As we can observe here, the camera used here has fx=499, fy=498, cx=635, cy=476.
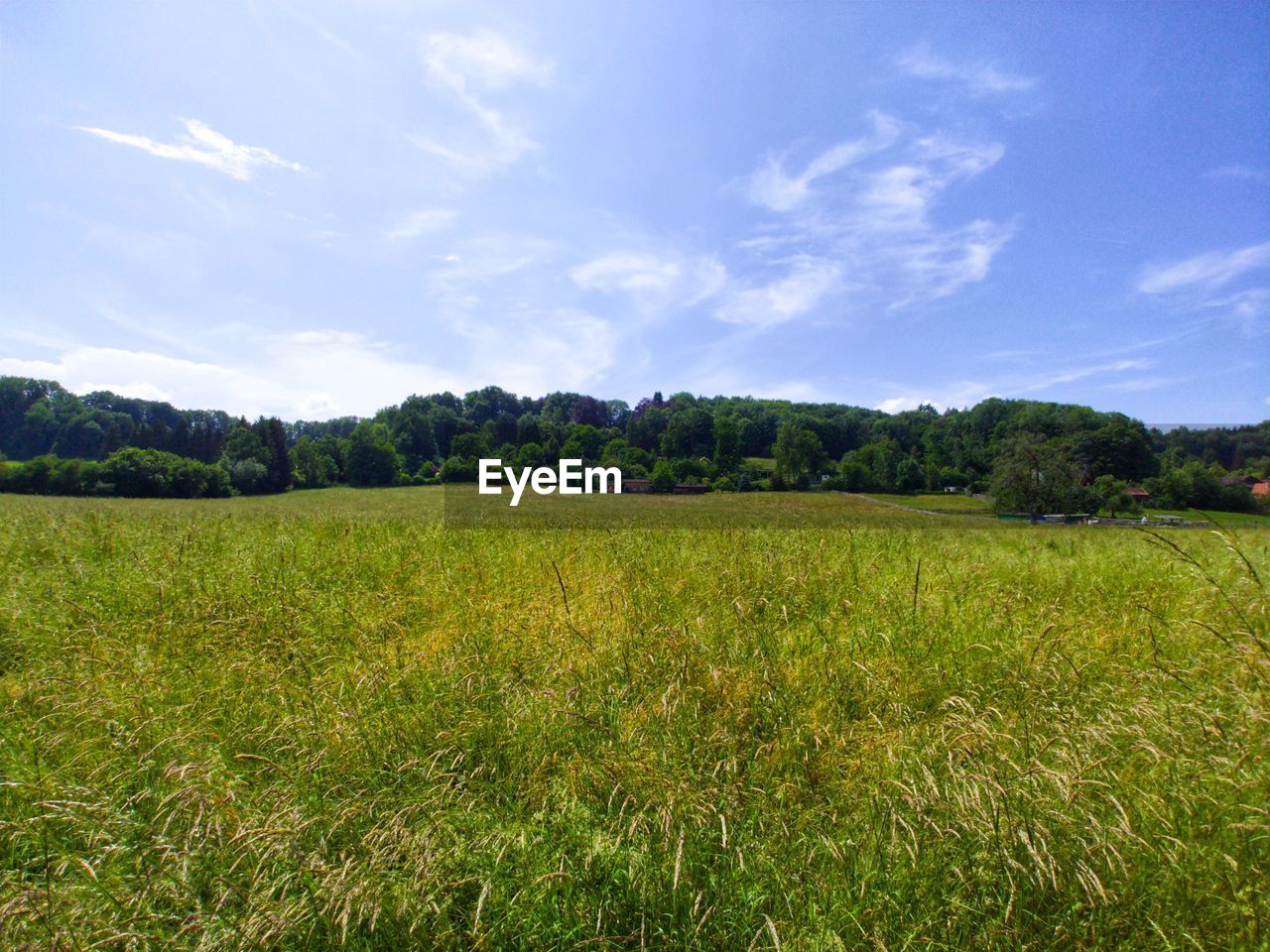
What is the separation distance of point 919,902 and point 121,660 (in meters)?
5.77

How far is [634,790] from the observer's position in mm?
2527

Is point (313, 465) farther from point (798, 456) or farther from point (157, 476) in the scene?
point (798, 456)

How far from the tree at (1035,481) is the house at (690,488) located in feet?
45.6

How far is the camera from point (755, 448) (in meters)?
27.0

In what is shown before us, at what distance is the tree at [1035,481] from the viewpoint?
914 inches

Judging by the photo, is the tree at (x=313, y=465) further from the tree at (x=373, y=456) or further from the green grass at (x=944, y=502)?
the green grass at (x=944, y=502)

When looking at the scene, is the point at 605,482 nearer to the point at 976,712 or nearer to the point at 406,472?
the point at 406,472

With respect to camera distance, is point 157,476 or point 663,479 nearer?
point 663,479

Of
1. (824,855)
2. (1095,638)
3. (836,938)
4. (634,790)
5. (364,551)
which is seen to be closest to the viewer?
(836,938)

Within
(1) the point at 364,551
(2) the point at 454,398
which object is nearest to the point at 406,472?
(2) the point at 454,398

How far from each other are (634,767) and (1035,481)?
91.7 ft

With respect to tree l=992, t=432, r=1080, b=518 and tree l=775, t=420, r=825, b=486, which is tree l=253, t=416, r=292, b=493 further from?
tree l=992, t=432, r=1080, b=518

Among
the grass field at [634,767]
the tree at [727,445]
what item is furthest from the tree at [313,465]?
the grass field at [634,767]

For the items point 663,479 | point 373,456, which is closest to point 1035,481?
point 663,479
